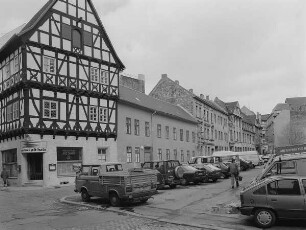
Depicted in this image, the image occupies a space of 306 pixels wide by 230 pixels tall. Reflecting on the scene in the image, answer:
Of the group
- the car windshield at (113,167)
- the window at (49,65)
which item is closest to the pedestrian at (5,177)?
the window at (49,65)

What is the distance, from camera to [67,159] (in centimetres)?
3103

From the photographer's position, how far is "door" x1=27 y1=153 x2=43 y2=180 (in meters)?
29.4

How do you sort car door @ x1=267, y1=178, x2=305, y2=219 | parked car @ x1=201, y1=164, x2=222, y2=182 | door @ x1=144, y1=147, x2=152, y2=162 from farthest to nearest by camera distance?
door @ x1=144, y1=147, x2=152, y2=162, parked car @ x1=201, y1=164, x2=222, y2=182, car door @ x1=267, y1=178, x2=305, y2=219

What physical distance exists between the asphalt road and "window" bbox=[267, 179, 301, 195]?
3.28 ft

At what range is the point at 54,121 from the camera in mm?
29828

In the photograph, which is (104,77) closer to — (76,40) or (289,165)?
(76,40)

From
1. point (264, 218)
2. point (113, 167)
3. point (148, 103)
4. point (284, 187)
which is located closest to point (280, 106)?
point (148, 103)

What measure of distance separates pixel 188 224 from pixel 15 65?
73.2 ft

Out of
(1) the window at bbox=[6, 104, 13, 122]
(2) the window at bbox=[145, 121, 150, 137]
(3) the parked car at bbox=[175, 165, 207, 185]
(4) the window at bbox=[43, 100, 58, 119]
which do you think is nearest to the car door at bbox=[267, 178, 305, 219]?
(3) the parked car at bbox=[175, 165, 207, 185]

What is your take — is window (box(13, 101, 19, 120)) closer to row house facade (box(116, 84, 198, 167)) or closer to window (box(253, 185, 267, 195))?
row house facade (box(116, 84, 198, 167))

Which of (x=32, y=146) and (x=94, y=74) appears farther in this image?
(x=94, y=74)

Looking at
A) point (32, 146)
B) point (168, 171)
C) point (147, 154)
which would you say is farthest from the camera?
point (147, 154)

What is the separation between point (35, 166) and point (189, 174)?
39.9 ft

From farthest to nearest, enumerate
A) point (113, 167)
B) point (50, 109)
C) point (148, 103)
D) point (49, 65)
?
1. point (148, 103)
2. point (49, 65)
3. point (50, 109)
4. point (113, 167)
